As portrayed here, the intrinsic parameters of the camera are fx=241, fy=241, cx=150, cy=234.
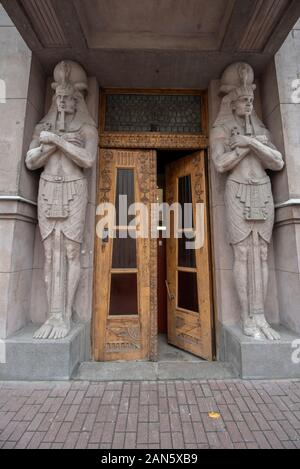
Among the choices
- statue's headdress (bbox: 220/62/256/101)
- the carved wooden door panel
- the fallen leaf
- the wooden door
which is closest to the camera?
the fallen leaf

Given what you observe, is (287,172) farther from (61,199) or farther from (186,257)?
(61,199)

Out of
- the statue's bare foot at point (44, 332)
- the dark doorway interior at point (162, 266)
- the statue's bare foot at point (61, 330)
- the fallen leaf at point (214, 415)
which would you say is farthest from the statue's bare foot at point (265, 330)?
the statue's bare foot at point (44, 332)

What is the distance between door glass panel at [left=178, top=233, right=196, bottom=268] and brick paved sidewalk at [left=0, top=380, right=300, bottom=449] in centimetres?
185

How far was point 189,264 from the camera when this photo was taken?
424 cm

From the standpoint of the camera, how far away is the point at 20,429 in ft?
7.13

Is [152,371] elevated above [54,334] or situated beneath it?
situated beneath

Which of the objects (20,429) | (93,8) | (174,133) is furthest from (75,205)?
(93,8)

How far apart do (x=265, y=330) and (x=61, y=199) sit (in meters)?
3.22

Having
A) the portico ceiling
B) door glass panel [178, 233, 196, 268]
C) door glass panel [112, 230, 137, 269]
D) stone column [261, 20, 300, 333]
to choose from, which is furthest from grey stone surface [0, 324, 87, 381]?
the portico ceiling

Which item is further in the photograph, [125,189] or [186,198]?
[186,198]

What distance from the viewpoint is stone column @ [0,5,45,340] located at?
3.15 metres

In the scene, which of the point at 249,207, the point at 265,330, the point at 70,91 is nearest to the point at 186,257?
the point at 249,207

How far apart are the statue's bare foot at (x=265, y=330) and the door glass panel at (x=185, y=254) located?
129cm

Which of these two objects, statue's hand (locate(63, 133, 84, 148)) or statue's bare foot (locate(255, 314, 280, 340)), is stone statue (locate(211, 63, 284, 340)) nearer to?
statue's bare foot (locate(255, 314, 280, 340))
